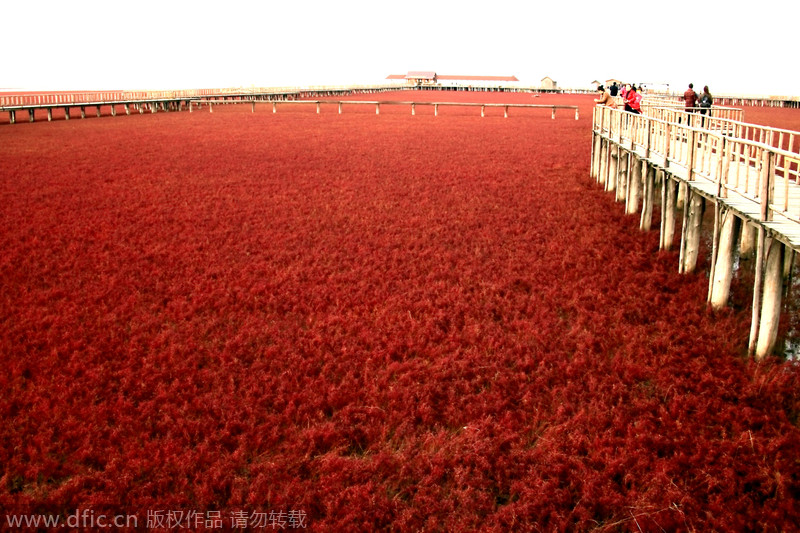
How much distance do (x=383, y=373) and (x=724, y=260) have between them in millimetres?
4581

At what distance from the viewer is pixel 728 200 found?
339 inches

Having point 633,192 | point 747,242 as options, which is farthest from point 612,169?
point 747,242

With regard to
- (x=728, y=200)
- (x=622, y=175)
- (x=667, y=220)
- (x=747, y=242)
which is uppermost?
(x=728, y=200)

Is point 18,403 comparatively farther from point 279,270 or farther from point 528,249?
point 528,249

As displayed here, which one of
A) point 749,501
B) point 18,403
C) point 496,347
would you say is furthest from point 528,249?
point 18,403

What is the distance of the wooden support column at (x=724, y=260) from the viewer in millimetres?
8516

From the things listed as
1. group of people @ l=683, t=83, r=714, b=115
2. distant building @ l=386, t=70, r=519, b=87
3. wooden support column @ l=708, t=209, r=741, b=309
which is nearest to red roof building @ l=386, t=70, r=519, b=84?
distant building @ l=386, t=70, r=519, b=87

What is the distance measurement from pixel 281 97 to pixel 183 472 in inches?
2807

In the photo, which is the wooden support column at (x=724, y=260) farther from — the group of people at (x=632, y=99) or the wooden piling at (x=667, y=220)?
the group of people at (x=632, y=99)

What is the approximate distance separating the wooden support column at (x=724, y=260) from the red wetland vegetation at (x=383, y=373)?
334mm

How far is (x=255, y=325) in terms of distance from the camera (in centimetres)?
873

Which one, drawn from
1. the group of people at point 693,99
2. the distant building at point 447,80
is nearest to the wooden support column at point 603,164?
the group of people at point 693,99

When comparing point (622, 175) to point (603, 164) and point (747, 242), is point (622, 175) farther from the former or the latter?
point (747, 242)

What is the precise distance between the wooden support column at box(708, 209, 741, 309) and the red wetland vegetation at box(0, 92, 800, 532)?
334 millimetres
